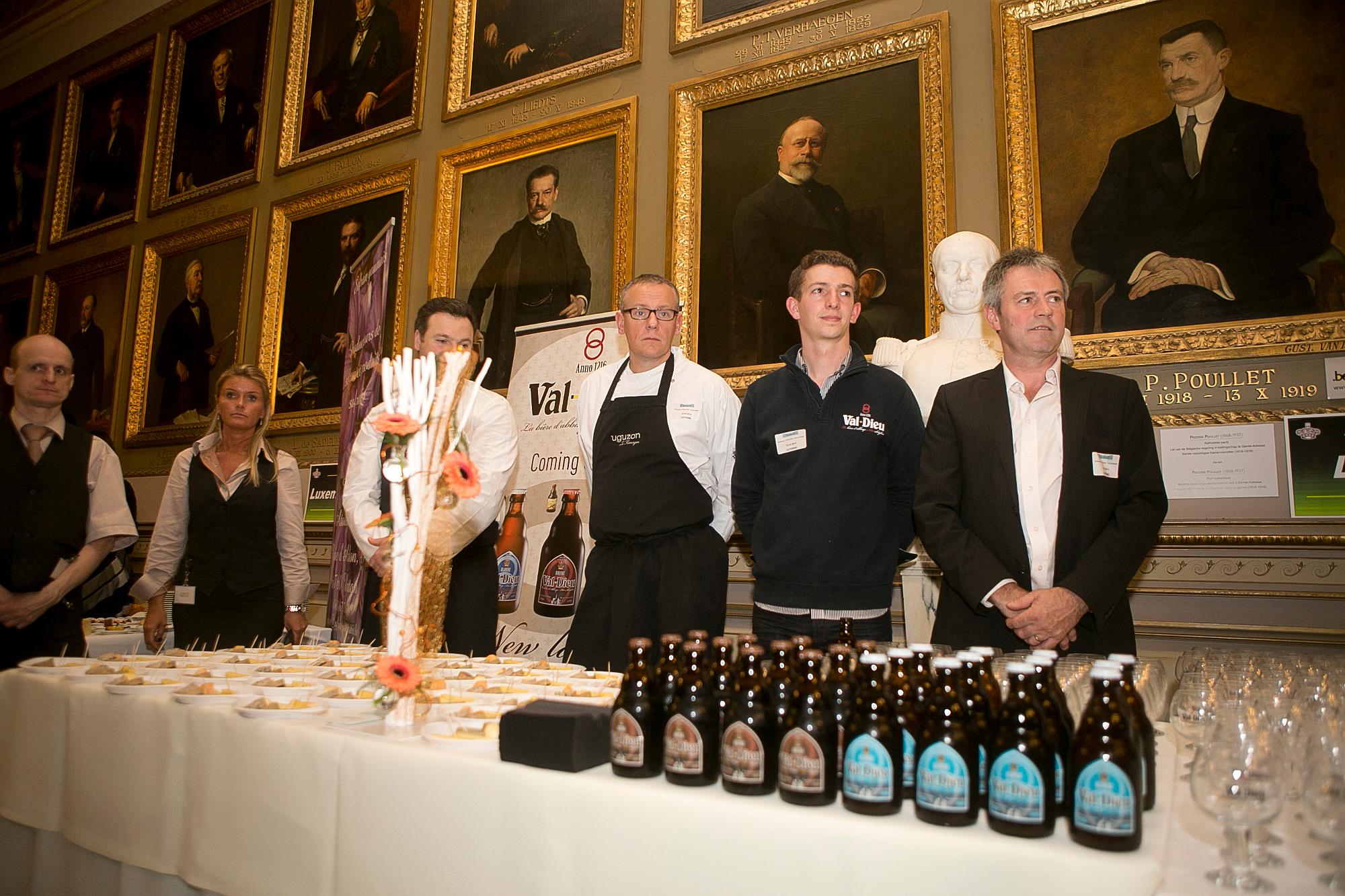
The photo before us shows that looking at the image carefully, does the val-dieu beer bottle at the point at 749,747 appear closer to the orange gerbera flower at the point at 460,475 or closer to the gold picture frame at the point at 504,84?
the orange gerbera flower at the point at 460,475

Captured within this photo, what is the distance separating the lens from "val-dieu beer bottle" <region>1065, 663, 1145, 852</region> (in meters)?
1.10

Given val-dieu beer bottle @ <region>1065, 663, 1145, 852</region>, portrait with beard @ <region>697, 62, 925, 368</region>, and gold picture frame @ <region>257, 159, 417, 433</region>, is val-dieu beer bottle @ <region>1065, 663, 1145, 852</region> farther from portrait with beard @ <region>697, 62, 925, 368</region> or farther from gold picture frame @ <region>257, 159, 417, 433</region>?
gold picture frame @ <region>257, 159, 417, 433</region>

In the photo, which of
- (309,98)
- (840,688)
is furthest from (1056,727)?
(309,98)

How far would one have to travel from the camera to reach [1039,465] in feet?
8.49

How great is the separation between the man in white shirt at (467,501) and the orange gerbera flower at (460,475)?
912mm

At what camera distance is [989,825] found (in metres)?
1.19

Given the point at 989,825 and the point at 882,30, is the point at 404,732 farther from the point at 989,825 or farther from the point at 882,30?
the point at 882,30

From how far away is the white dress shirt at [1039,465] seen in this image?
2512 millimetres

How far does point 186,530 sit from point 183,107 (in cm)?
602

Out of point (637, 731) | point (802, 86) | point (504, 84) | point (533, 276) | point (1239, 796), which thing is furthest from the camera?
point (504, 84)

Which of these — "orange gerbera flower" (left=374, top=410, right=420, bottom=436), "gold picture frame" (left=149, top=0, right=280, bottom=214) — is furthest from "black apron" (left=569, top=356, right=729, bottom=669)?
"gold picture frame" (left=149, top=0, right=280, bottom=214)

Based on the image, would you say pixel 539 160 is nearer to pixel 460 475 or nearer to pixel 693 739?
pixel 460 475

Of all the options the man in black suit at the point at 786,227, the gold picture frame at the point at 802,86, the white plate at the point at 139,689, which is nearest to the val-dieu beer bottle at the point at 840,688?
the white plate at the point at 139,689

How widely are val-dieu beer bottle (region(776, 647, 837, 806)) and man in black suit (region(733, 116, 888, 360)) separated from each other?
354 cm
